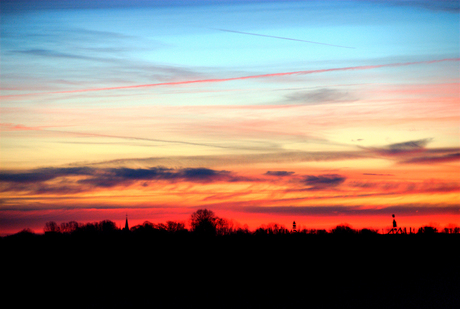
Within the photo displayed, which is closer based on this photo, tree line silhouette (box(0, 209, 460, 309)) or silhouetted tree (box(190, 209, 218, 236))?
tree line silhouette (box(0, 209, 460, 309))

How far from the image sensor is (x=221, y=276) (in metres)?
69.8

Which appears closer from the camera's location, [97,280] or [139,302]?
[139,302]

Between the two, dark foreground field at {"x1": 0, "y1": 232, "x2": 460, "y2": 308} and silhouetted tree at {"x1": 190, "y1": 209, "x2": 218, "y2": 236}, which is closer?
dark foreground field at {"x1": 0, "y1": 232, "x2": 460, "y2": 308}

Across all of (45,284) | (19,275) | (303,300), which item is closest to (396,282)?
(303,300)

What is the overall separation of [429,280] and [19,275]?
5597 centimetres

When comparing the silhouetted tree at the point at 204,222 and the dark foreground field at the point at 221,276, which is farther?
the silhouetted tree at the point at 204,222

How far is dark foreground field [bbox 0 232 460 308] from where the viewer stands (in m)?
54.1

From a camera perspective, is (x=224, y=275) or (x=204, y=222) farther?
(x=204, y=222)

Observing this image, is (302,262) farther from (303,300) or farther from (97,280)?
(97,280)

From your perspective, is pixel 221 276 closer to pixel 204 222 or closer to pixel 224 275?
pixel 224 275

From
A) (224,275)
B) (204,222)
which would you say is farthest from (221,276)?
(204,222)

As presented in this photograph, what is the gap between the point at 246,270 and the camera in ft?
241

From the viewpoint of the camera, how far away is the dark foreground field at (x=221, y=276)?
Answer: 54.1 meters

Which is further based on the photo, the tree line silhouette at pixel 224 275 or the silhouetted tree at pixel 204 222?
the silhouetted tree at pixel 204 222
